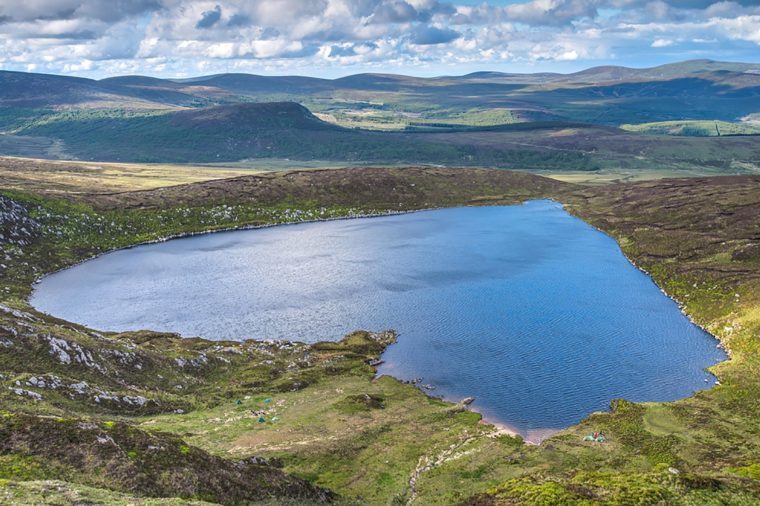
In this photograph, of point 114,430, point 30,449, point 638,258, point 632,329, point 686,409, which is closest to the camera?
point 30,449

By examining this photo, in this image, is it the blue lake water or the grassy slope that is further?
the blue lake water

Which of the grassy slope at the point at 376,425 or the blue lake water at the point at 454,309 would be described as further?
the blue lake water at the point at 454,309

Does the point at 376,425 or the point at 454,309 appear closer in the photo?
the point at 376,425

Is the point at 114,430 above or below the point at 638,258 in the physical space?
above

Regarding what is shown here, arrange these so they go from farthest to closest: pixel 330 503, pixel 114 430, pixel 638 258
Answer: pixel 638 258, pixel 330 503, pixel 114 430

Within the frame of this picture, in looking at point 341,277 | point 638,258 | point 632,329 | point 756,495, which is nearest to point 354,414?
point 756,495

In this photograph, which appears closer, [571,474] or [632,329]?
[571,474]

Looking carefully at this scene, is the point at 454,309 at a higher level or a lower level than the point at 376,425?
lower

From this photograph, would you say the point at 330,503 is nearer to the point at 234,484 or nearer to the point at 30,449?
the point at 234,484
